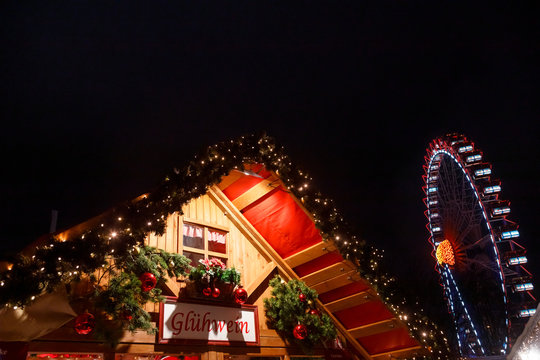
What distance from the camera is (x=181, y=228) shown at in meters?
6.08

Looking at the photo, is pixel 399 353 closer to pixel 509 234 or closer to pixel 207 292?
pixel 207 292

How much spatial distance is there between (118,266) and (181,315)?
1148 millimetres

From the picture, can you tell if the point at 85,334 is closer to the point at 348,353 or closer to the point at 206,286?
the point at 206,286

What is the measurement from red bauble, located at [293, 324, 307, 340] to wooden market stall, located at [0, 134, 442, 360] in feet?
0.70

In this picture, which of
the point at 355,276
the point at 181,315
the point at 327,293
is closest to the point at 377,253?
the point at 355,276

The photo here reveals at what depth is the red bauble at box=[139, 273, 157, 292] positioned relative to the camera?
4.86 meters

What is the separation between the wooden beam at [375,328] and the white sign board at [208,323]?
203cm

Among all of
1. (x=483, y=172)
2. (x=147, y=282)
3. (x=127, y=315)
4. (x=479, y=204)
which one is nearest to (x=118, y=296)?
(x=127, y=315)

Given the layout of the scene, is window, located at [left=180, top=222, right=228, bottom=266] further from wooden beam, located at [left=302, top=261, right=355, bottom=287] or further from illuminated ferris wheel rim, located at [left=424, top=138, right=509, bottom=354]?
illuminated ferris wheel rim, located at [left=424, top=138, right=509, bottom=354]

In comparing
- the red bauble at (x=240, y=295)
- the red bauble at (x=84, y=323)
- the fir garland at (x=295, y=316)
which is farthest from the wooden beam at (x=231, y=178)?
the red bauble at (x=84, y=323)

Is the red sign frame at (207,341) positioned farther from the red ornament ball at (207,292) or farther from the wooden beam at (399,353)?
the wooden beam at (399,353)

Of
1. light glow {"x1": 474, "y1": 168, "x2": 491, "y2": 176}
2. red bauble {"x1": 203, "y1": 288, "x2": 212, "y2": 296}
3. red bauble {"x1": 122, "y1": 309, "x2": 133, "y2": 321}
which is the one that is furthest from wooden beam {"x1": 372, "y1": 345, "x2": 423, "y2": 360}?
light glow {"x1": 474, "y1": 168, "x2": 491, "y2": 176}

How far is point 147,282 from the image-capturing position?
4863mm

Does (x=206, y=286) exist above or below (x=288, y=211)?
below
